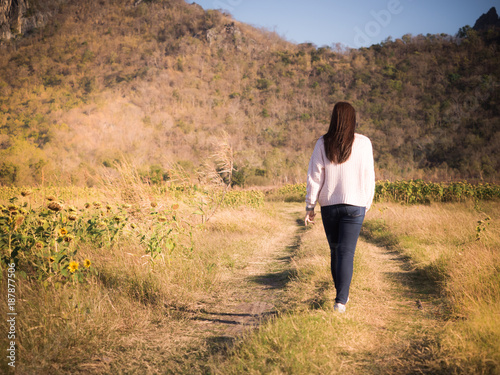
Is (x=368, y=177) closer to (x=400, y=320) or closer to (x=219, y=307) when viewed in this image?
(x=400, y=320)

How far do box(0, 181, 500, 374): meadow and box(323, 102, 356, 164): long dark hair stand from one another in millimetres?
1462

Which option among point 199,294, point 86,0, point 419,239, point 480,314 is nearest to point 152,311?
point 199,294

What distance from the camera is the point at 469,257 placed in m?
3.85

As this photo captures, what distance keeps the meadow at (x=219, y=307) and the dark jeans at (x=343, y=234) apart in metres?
0.31

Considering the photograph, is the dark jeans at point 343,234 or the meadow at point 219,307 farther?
the dark jeans at point 343,234

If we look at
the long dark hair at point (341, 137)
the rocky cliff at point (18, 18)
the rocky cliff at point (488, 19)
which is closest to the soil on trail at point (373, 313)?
the long dark hair at point (341, 137)

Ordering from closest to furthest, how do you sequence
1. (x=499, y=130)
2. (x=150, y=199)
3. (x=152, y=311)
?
(x=152, y=311) < (x=150, y=199) < (x=499, y=130)

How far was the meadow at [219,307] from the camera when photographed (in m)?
2.07

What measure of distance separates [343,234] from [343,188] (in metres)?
0.43

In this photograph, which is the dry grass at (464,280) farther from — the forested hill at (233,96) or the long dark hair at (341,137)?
the forested hill at (233,96)

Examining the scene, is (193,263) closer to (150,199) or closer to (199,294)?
(199,294)

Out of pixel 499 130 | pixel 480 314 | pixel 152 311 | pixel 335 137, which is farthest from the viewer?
pixel 499 130

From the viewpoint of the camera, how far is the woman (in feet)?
8.73

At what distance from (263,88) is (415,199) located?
6859cm
